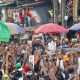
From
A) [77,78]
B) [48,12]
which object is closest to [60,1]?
[48,12]

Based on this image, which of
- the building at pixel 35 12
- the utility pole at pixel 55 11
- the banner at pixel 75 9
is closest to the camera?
the banner at pixel 75 9

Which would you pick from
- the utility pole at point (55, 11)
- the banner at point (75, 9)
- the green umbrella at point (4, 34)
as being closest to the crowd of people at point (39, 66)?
the green umbrella at point (4, 34)

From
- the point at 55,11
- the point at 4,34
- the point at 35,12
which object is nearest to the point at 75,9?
the point at 55,11

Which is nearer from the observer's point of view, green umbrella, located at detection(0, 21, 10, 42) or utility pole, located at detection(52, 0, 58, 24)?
green umbrella, located at detection(0, 21, 10, 42)

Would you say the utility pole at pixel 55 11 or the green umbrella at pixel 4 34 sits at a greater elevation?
the green umbrella at pixel 4 34

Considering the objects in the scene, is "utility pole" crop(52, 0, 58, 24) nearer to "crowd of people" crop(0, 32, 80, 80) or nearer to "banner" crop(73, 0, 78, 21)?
"banner" crop(73, 0, 78, 21)

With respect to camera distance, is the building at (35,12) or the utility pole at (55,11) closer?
the utility pole at (55,11)

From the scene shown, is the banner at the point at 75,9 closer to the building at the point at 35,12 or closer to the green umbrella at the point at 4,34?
the building at the point at 35,12

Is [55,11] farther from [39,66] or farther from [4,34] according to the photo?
[39,66]

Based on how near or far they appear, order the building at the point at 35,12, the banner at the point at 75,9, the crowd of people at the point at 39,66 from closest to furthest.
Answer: the crowd of people at the point at 39,66 → the banner at the point at 75,9 → the building at the point at 35,12

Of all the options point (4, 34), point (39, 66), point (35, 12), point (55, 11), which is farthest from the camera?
point (35, 12)

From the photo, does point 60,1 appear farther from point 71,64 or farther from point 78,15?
point 71,64

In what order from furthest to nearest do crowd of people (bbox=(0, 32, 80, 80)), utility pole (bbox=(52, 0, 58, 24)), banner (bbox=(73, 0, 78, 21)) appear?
utility pole (bbox=(52, 0, 58, 24)), banner (bbox=(73, 0, 78, 21)), crowd of people (bbox=(0, 32, 80, 80))

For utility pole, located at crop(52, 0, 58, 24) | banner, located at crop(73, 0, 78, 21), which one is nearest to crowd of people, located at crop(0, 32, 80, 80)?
banner, located at crop(73, 0, 78, 21)
